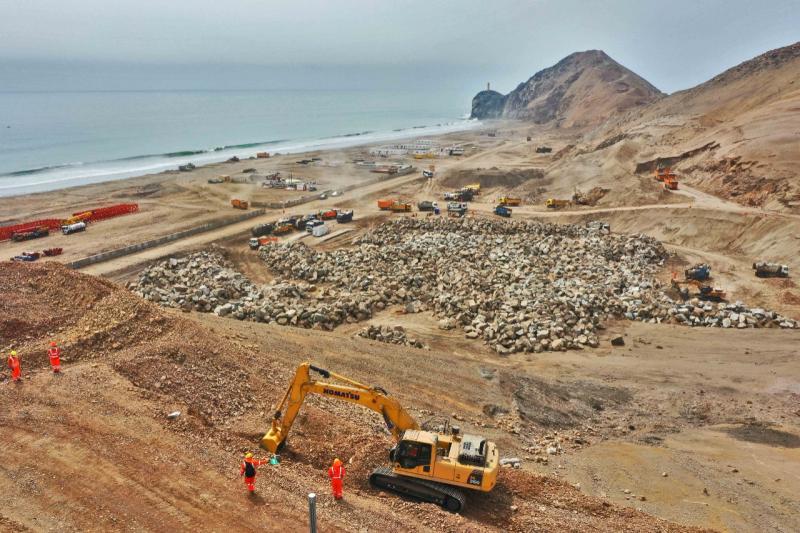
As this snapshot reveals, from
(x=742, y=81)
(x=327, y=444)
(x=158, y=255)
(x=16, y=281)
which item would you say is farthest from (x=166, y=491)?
(x=742, y=81)

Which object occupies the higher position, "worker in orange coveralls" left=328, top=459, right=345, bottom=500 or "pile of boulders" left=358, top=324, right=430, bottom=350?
"worker in orange coveralls" left=328, top=459, right=345, bottom=500

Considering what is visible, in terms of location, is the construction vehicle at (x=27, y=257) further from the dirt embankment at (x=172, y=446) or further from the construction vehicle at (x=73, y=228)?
the dirt embankment at (x=172, y=446)

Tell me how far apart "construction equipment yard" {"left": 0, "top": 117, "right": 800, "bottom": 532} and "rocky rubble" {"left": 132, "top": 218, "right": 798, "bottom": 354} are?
14 cm

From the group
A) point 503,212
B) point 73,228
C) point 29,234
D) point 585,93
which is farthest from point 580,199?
point 585,93

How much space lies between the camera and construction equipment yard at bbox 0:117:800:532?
9.93 metres

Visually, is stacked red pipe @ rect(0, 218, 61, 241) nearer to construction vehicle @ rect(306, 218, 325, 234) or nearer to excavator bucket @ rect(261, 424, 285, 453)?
construction vehicle @ rect(306, 218, 325, 234)

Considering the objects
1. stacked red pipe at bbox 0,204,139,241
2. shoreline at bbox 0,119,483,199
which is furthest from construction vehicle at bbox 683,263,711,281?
shoreline at bbox 0,119,483,199

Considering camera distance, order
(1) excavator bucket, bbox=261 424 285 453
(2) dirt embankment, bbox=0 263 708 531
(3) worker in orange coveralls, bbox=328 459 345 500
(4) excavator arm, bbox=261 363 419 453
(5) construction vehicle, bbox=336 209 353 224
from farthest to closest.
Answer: (5) construction vehicle, bbox=336 209 353 224 < (1) excavator bucket, bbox=261 424 285 453 < (4) excavator arm, bbox=261 363 419 453 < (3) worker in orange coveralls, bbox=328 459 345 500 < (2) dirt embankment, bbox=0 263 708 531

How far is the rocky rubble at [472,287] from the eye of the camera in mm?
22766

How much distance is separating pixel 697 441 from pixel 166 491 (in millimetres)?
14213

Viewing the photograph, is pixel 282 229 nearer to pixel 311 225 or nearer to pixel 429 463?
pixel 311 225

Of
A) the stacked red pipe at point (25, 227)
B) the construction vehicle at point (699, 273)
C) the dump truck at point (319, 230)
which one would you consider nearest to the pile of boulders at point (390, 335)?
the construction vehicle at point (699, 273)

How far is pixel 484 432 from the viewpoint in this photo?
1473cm

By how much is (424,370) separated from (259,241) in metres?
21.5
